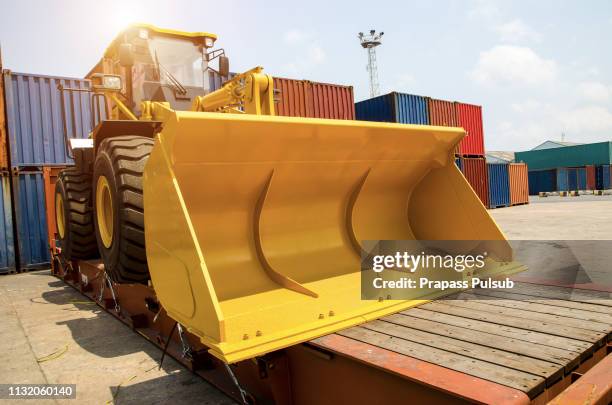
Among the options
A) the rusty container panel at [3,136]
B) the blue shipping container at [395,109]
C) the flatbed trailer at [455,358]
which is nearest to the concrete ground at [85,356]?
the flatbed trailer at [455,358]

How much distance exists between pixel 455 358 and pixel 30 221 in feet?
31.7

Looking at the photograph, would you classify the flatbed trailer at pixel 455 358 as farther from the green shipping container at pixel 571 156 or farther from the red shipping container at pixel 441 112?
the green shipping container at pixel 571 156

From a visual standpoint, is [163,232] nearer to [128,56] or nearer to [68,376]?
[68,376]

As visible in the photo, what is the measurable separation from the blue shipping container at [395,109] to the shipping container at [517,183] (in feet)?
24.4

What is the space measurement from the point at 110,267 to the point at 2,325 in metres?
2.09

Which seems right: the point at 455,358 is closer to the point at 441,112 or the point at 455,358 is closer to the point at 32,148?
the point at 32,148

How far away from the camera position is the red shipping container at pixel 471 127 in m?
18.8

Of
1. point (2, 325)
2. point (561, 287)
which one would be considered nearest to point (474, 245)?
point (561, 287)

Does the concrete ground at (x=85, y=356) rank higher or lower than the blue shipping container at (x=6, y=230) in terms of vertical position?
lower

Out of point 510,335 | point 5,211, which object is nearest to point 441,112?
point 5,211

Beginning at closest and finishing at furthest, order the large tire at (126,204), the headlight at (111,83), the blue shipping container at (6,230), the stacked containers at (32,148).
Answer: the large tire at (126,204) < the headlight at (111,83) < the blue shipping container at (6,230) < the stacked containers at (32,148)

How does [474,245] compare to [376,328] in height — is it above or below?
above

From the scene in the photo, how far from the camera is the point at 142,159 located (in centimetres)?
356

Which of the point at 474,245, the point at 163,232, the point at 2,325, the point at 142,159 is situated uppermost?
the point at 142,159
